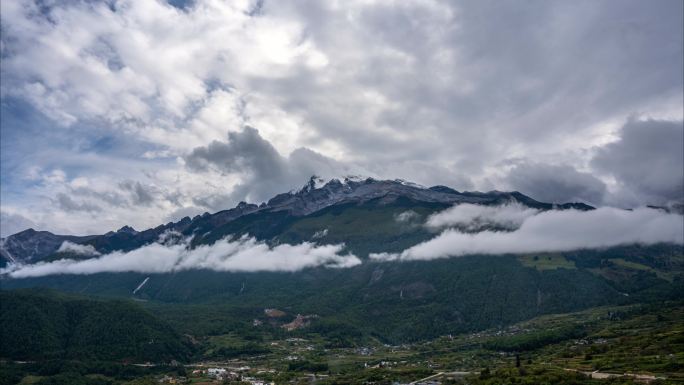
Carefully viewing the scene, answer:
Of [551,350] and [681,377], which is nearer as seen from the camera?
[681,377]

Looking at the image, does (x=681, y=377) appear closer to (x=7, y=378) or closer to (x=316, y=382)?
(x=316, y=382)

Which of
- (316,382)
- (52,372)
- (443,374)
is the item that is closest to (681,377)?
(443,374)

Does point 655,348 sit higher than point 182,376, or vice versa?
point 655,348

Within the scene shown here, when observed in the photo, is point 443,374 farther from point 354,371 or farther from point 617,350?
point 617,350

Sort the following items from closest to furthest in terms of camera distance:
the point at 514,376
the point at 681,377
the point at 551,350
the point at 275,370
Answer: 1. the point at 681,377
2. the point at 514,376
3. the point at 551,350
4. the point at 275,370

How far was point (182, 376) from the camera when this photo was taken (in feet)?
636

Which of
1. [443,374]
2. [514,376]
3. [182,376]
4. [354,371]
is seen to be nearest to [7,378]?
[182,376]

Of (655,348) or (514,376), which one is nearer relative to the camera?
(514,376)

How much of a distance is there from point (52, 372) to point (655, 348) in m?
208

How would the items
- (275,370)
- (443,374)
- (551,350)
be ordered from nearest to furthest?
1. (443,374)
2. (551,350)
3. (275,370)

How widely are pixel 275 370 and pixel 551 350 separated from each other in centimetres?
10142

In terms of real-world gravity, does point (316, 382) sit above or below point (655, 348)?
below

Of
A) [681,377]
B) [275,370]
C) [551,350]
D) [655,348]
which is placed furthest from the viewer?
[275,370]

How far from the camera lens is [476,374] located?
497 feet
